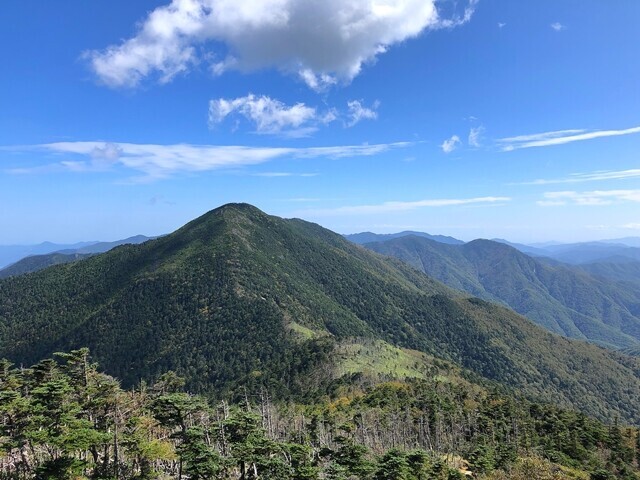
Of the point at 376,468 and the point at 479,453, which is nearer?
the point at 376,468

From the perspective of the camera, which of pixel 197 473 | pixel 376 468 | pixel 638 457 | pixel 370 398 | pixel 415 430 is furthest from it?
pixel 370 398

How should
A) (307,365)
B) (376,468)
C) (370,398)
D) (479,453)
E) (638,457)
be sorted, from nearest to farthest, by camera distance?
1. (376,468)
2. (479,453)
3. (638,457)
4. (370,398)
5. (307,365)

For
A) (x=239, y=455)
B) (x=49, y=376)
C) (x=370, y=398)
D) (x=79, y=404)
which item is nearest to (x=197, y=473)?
(x=239, y=455)

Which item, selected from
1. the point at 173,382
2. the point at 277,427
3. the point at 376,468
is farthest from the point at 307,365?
→ the point at 376,468

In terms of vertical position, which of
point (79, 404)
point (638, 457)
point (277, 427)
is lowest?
point (638, 457)

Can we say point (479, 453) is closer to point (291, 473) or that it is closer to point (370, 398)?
point (291, 473)

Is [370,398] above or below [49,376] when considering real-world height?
below
